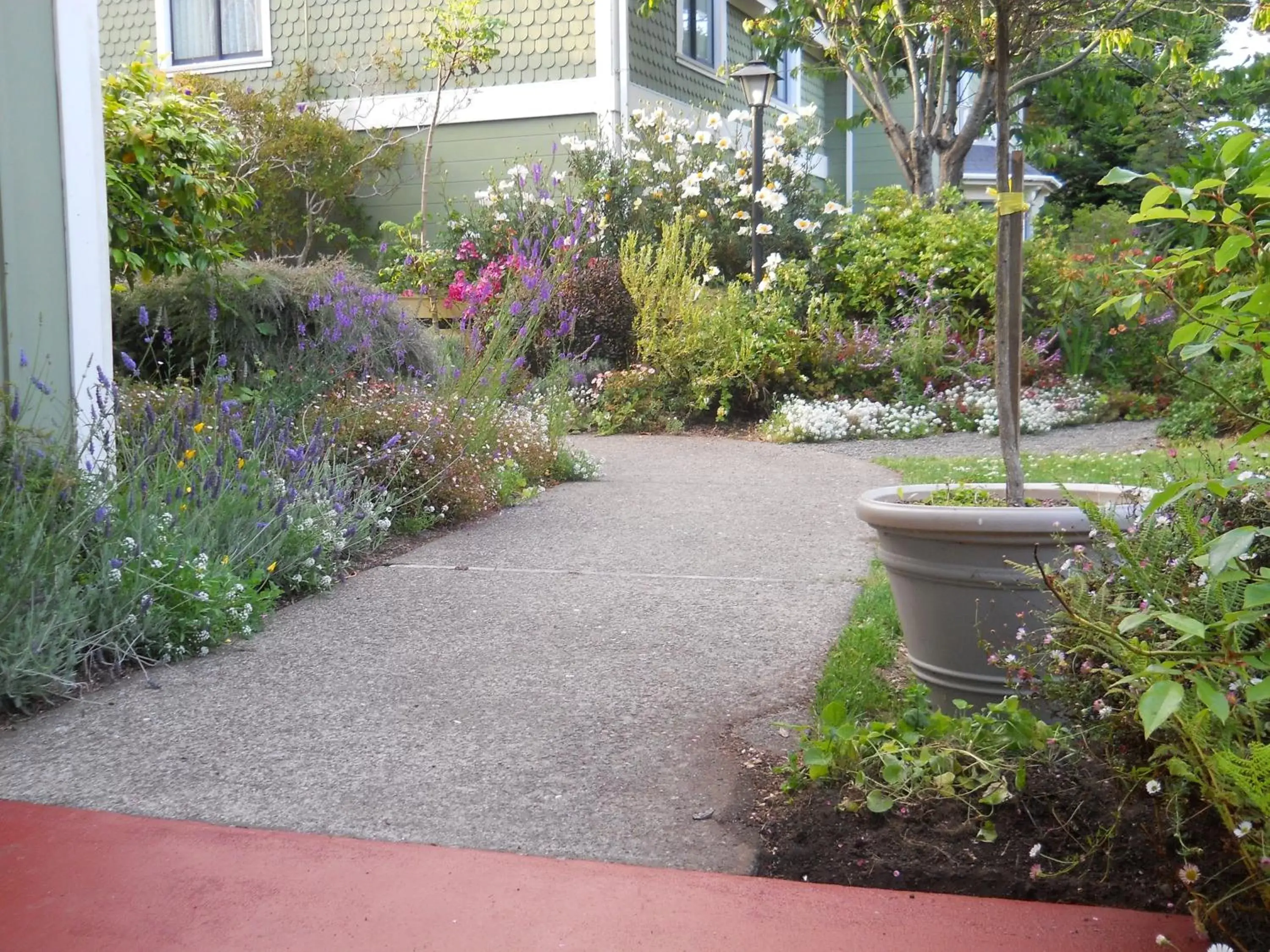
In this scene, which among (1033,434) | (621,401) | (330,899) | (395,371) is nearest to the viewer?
(330,899)

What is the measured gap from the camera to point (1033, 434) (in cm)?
1069

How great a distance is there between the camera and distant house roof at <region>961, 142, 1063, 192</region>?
82.3 ft

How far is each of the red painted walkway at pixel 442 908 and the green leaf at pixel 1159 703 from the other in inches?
33.7

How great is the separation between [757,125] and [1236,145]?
1094cm

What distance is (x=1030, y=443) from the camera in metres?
10.3

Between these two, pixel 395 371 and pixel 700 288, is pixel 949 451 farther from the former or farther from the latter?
pixel 395 371

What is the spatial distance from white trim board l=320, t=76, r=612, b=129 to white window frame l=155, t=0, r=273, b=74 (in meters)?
1.17

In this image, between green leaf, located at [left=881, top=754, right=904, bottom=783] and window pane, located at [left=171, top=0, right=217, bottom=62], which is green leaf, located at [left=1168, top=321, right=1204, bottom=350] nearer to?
green leaf, located at [left=881, top=754, right=904, bottom=783]

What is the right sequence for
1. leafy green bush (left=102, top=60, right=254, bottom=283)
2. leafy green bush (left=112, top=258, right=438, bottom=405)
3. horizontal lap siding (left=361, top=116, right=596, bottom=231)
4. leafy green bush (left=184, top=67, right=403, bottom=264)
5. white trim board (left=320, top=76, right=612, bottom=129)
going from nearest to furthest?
leafy green bush (left=102, top=60, right=254, bottom=283) → leafy green bush (left=112, top=258, right=438, bottom=405) → white trim board (left=320, top=76, right=612, bottom=129) → leafy green bush (left=184, top=67, right=403, bottom=264) → horizontal lap siding (left=361, top=116, right=596, bottom=231)

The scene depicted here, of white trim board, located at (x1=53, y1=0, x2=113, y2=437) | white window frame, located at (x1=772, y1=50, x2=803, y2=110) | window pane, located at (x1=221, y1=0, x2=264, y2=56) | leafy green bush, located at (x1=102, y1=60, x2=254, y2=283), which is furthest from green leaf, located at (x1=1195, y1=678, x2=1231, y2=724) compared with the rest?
white window frame, located at (x1=772, y1=50, x2=803, y2=110)

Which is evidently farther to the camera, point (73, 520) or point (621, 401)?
point (621, 401)

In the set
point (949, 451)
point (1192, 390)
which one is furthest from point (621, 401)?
point (1192, 390)

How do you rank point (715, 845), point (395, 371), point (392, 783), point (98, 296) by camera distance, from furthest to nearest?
point (395, 371) < point (98, 296) < point (392, 783) < point (715, 845)

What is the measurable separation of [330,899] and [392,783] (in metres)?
0.62
